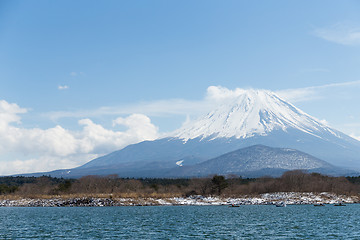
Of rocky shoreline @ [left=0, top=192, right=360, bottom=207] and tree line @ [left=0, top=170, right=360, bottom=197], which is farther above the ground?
tree line @ [left=0, top=170, right=360, bottom=197]

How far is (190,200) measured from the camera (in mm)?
129125

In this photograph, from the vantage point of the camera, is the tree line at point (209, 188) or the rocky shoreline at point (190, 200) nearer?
the rocky shoreline at point (190, 200)

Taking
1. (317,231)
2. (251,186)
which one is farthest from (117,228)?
(251,186)

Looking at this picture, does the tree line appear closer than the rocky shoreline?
No

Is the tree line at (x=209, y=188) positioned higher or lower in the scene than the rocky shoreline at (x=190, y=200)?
higher

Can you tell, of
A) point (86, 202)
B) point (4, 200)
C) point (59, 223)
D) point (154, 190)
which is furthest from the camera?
point (154, 190)

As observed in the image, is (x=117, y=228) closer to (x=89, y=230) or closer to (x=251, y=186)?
(x=89, y=230)

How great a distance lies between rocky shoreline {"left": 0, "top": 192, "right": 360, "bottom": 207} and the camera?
121 meters

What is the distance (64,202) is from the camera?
121 m

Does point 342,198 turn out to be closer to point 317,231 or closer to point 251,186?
point 251,186

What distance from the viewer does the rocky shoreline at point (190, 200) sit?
121 metres

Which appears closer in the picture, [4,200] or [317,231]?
[317,231]

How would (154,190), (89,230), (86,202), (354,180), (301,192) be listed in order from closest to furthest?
(89,230)
(86,202)
(301,192)
(154,190)
(354,180)

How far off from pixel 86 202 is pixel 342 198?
253 feet
